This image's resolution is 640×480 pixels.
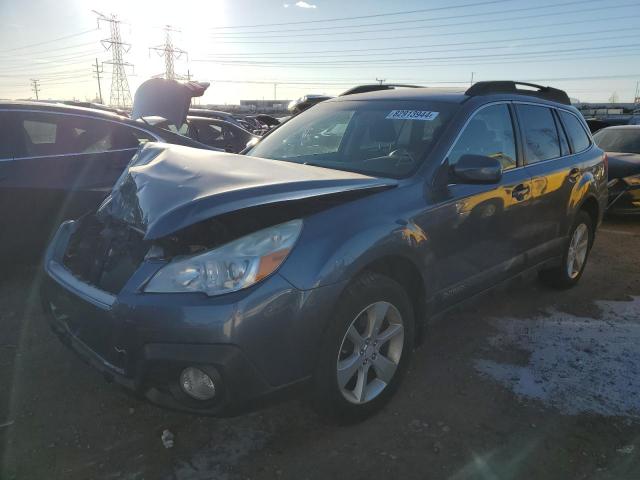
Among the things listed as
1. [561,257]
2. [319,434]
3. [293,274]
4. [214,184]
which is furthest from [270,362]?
[561,257]

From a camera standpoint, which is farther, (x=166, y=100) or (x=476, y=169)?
(x=166, y=100)

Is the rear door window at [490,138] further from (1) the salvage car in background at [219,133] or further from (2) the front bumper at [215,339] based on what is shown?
(1) the salvage car in background at [219,133]

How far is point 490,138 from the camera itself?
3570mm

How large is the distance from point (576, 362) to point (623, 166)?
549 cm

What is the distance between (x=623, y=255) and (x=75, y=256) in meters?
6.09

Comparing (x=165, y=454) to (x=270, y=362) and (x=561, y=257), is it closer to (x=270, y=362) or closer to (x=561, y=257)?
(x=270, y=362)

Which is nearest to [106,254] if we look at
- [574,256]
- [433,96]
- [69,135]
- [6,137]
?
[433,96]

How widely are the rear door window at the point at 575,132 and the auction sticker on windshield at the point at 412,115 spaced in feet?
6.15

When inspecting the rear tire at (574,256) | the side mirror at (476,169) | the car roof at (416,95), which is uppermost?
the car roof at (416,95)

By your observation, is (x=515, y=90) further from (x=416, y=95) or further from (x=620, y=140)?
(x=620, y=140)

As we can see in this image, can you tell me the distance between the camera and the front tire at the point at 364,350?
239cm

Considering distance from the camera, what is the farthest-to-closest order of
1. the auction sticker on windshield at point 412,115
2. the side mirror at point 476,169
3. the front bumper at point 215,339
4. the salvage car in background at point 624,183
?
the salvage car in background at point 624,183 < the auction sticker on windshield at point 412,115 < the side mirror at point 476,169 < the front bumper at point 215,339

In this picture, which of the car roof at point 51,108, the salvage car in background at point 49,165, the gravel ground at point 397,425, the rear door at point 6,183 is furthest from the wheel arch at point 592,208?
the rear door at point 6,183

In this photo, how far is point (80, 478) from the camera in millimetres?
2281
